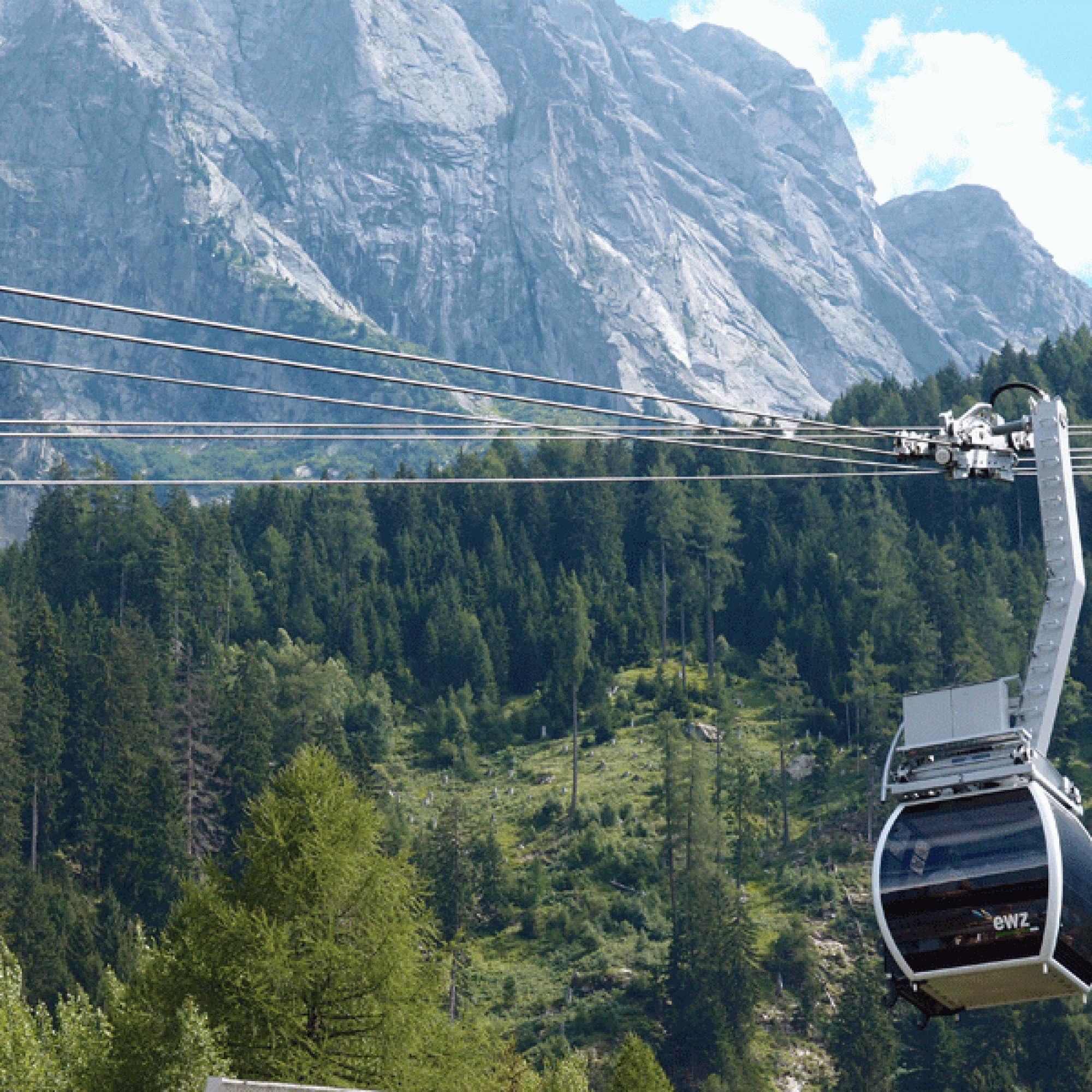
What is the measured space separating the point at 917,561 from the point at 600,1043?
63522 millimetres

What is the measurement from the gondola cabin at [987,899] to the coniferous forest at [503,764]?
1004 centimetres

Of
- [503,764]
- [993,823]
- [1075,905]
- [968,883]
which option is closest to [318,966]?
[968,883]

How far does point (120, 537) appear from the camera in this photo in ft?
468

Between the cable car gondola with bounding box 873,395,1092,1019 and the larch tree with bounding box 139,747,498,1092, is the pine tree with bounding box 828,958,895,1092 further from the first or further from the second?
the cable car gondola with bounding box 873,395,1092,1019

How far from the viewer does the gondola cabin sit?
2298 cm

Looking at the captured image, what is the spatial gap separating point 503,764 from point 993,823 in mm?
100267

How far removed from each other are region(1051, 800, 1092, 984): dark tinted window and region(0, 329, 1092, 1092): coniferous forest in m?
11.9

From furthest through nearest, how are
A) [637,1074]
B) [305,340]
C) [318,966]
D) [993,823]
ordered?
[637,1074]
[318,966]
[993,823]
[305,340]

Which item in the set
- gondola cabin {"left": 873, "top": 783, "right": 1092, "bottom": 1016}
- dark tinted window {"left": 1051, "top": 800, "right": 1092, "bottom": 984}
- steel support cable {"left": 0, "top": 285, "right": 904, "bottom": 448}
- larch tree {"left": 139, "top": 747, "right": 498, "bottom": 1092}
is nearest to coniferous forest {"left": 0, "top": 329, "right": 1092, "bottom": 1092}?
larch tree {"left": 139, "top": 747, "right": 498, "bottom": 1092}

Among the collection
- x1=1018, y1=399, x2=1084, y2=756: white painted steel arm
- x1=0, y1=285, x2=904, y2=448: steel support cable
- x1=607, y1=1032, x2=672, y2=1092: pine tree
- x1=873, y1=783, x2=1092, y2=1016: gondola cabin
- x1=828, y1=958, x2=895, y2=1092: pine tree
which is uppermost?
x1=0, y1=285, x2=904, y2=448: steel support cable

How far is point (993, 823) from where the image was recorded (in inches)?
931

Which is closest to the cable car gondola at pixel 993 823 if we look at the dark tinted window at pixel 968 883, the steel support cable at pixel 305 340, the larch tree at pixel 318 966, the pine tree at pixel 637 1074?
the dark tinted window at pixel 968 883

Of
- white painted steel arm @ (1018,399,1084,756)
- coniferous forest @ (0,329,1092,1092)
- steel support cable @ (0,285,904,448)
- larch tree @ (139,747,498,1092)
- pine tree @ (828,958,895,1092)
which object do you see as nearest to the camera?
steel support cable @ (0,285,904,448)

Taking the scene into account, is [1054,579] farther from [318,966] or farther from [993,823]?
[318,966]
